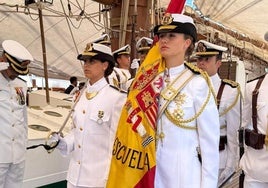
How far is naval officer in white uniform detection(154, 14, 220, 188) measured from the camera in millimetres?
1667

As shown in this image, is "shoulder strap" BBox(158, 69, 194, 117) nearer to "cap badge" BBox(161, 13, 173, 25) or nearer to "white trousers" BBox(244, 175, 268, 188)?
"cap badge" BBox(161, 13, 173, 25)

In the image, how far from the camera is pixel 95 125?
7.09ft

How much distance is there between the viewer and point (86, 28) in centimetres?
1023

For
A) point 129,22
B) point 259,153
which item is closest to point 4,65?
point 259,153

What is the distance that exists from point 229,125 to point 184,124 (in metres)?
1.21

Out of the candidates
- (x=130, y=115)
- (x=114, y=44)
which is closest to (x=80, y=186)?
(x=130, y=115)

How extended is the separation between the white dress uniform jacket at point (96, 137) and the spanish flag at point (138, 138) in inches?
14.1

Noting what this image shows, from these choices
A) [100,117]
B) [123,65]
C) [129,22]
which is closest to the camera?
[100,117]

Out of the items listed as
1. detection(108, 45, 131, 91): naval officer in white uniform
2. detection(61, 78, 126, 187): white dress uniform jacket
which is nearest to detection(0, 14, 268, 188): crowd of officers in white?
detection(61, 78, 126, 187): white dress uniform jacket

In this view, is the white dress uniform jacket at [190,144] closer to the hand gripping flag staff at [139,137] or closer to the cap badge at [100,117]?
the hand gripping flag staff at [139,137]

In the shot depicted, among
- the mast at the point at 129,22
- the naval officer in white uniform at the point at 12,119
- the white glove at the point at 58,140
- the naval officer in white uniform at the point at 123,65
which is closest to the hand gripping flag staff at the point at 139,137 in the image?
the white glove at the point at 58,140

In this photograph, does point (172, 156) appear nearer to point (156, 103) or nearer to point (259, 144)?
point (156, 103)

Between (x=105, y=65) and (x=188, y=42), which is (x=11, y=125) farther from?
(x=188, y=42)

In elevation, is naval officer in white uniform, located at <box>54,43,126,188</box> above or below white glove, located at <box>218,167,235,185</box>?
above
